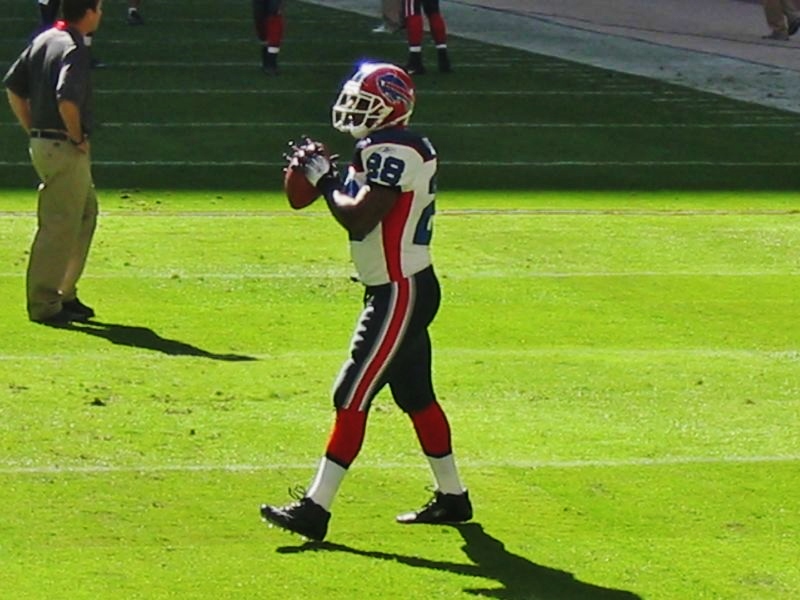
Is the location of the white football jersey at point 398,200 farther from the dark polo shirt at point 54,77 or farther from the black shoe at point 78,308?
the black shoe at point 78,308

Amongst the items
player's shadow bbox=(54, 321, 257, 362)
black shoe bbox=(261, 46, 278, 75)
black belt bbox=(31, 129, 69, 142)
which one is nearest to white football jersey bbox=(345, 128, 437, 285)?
player's shadow bbox=(54, 321, 257, 362)

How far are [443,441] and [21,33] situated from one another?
1962 centimetres

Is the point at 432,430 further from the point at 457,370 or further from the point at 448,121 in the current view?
the point at 448,121

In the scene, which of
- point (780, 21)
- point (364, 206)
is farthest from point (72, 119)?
point (780, 21)

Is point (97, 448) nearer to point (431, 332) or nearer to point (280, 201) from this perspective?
point (431, 332)

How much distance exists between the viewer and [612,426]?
32.7 ft

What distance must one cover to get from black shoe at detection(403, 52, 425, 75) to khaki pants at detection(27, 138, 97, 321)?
36.9ft

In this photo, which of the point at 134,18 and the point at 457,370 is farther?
the point at 134,18

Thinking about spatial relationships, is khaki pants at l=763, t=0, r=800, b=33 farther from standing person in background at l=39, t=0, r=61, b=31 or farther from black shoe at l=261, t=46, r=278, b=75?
standing person in background at l=39, t=0, r=61, b=31

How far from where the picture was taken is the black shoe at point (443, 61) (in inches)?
926

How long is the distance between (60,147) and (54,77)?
442 mm

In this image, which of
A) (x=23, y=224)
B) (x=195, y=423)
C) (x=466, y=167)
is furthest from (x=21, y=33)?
(x=195, y=423)

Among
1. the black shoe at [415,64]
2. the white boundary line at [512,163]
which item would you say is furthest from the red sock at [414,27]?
the white boundary line at [512,163]

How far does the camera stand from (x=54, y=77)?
1161 centimetres
